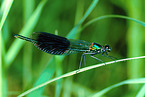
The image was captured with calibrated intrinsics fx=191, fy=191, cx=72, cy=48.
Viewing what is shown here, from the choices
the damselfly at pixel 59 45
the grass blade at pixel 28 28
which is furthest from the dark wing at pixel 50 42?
the grass blade at pixel 28 28

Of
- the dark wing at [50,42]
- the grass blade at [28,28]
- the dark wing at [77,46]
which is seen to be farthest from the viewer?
the dark wing at [77,46]

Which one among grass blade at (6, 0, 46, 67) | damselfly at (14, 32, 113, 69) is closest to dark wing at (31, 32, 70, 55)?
damselfly at (14, 32, 113, 69)

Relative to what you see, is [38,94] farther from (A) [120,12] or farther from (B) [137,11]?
(A) [120,12]

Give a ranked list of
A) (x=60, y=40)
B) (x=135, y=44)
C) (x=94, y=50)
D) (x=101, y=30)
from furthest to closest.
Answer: (x=101, y=30)
(x=135, y=44)
(x=94, y=50)
(x=60, y=40)

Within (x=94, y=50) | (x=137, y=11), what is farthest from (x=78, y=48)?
(x=137, y=11)

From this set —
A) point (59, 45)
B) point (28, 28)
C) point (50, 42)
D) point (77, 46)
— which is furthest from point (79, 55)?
point (28, 28)

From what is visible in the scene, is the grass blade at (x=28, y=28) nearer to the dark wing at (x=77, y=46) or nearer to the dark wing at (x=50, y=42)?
the dark wing at (x=50, y=42)

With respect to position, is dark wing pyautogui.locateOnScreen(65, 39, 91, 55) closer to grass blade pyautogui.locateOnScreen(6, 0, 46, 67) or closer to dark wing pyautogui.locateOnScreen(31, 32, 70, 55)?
dark wing pyautogui.locateOnScreen(31, 32, 70, 55)

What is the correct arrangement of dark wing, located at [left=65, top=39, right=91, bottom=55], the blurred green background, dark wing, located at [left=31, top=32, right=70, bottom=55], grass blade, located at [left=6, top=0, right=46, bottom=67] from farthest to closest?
1. the blurred green background
2. dark wing, located at [left=65, top=39, right=91, bottom=55]
3. dark wing, located at [left=31, top=32, right=70, bottom=55]
4. grass blade, located at [left=6, top=0, right=46, bottom=67]
